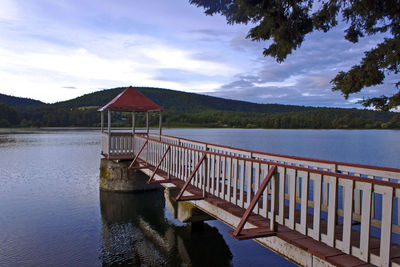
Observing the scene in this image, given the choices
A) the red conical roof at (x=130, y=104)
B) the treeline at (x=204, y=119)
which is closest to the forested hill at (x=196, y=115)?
the treeline at (x=204, y=119)

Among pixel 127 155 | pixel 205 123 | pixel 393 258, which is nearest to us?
pixel 393 258

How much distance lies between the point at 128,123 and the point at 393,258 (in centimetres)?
11040

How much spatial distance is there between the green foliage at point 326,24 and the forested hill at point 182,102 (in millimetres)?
113883

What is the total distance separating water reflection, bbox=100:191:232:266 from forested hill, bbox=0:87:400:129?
321 ft

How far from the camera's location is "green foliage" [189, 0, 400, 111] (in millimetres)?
8594

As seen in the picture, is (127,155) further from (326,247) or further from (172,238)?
(326,247)

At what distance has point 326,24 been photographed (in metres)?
9.12

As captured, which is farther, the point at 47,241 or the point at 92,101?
the point at 92,101

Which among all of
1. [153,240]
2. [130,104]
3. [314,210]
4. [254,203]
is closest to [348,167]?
[314,210]

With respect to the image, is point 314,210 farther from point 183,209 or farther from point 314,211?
point 183,209

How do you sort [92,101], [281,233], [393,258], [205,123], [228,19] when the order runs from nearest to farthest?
[393,258] < [281,233] < [228,19] < [205,123] < [92,101]

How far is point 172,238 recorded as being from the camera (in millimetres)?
9805

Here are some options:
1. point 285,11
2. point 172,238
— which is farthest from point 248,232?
point 285,11

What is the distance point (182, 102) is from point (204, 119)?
22261mm
